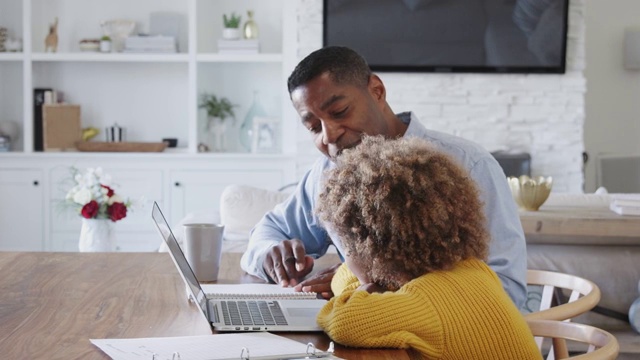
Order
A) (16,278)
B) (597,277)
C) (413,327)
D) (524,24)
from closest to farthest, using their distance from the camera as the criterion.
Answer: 1. (413,327)
2. (16,278)
3. (597,277)
4. (524,24)

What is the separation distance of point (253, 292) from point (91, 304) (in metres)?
0.29

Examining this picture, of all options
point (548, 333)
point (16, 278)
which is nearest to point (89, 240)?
point (16, 278)

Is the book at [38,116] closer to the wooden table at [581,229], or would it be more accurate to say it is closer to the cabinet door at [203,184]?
the cabinet door at [203,184]

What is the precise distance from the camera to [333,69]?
1.95 meters

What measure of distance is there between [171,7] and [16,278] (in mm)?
4842

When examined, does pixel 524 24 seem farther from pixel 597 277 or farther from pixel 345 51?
pixel 345 51

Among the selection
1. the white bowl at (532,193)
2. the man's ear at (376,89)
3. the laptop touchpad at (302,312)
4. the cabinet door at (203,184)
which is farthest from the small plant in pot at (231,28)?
the laptop touchpad at (302,312)

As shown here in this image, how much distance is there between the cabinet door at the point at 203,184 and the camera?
6164 millimetres

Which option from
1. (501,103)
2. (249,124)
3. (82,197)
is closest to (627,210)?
(82,197)

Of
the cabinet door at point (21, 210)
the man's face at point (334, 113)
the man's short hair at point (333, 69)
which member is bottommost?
the cabinet door at point (21, 210)

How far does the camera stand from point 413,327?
1236 mm

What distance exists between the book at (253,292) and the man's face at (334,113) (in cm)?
30

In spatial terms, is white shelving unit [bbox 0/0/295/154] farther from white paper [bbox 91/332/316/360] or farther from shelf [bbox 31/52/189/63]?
white paper [bbox 91/332/316/360]

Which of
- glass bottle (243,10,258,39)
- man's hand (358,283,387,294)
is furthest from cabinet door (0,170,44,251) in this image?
man's hand (358,283,387,294)
